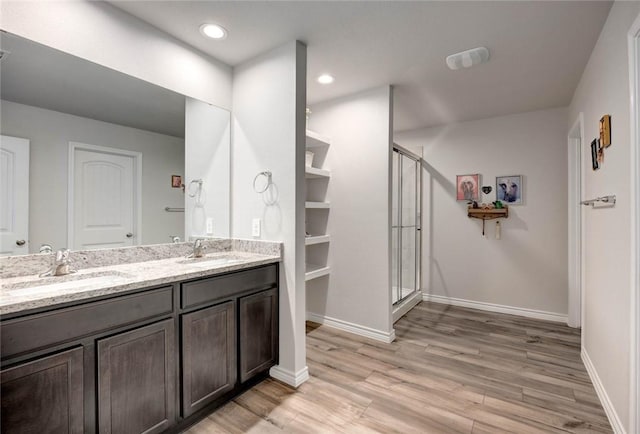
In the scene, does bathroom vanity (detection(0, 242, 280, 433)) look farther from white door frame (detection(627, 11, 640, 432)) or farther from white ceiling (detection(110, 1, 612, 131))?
white door frame (detection(627, 11, 640, 432))

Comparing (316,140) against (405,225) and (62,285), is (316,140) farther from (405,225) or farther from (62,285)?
(62,285)

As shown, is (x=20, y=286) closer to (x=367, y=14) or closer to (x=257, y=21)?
(x=257, y=21)

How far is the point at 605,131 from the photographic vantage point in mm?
1902

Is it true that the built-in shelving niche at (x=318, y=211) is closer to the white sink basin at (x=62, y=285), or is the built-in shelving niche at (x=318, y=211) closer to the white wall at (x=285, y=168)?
the white wall at (x=285, y=168)

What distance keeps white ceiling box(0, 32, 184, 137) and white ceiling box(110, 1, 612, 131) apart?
453mm

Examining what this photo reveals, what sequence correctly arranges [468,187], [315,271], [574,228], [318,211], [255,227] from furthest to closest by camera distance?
[468,187]
[318,211]
[574,228]
[315,271]
[255,227]

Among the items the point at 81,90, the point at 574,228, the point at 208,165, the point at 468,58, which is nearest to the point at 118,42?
the point at 81,90

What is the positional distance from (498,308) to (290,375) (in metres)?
3.06

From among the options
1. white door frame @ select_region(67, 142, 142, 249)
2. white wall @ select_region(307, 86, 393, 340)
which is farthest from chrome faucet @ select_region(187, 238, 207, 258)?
white wall @ select_region(307, 86, 393, 340)

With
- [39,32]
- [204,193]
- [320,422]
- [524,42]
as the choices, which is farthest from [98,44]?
[524,42]

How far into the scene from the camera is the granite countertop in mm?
1210

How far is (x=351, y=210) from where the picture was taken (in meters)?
3.26

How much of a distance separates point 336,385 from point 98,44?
275 centimetres

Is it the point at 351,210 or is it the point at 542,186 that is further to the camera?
the point at 542,186
